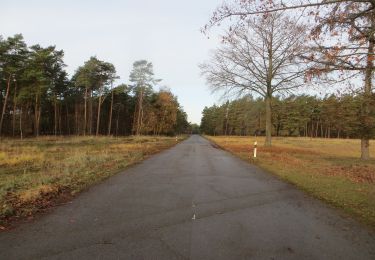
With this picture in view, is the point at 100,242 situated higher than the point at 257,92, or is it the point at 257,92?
the point at 257,92

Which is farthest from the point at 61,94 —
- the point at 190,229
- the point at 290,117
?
the point at 290,117

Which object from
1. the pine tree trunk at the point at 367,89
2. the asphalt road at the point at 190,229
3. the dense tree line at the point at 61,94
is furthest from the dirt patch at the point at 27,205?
the dense tree line at the point at 61,94

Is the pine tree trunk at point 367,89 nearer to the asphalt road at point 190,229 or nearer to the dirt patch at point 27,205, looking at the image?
the asphalt road at point 190,229

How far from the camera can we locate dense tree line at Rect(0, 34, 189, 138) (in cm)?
4566

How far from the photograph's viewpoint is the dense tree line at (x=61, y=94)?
150 ft

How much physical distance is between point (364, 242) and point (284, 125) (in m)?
113

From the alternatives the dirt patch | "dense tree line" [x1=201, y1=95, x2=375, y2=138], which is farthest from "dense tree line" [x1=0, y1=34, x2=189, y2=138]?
the dirt patch

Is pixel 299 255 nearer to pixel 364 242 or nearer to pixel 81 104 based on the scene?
pixel 364 242

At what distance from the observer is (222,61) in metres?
30.5

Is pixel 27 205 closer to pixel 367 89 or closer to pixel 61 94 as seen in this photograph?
pixel 367 89

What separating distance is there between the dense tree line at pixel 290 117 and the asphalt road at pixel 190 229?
970cm

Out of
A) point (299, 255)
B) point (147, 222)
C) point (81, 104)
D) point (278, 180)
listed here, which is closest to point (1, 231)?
Answer: point (147, 222)

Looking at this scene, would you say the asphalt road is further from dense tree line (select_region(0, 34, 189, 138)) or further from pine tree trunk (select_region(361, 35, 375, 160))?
dense tree line (select_region(0, 34, 189, 138))

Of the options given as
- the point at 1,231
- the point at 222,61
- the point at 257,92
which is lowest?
the point at 1,231
